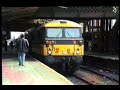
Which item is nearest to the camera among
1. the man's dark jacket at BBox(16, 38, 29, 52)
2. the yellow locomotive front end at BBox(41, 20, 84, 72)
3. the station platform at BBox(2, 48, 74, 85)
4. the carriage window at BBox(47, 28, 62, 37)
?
the station platform at BBox(2, 48, 74, 85)

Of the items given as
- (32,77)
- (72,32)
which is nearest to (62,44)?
(72,32)

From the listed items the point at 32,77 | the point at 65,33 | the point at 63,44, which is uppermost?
the point at 65,33

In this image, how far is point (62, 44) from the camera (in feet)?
74.3

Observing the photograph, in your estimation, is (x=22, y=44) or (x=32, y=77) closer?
(x=32, y=77)

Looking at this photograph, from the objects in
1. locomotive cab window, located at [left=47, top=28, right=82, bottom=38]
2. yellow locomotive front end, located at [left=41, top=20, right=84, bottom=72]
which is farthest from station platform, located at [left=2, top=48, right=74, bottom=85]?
locomotive cab window, located at [left=47, top=28, right=82, bottom=38]

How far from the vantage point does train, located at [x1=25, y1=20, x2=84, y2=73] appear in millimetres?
22609

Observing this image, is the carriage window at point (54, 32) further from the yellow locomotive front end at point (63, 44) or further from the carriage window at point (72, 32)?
the carriage window at point (72, 32)

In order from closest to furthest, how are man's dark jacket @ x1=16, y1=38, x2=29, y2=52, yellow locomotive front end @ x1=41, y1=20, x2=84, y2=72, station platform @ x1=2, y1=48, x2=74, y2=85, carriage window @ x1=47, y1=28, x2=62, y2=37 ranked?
station platform @ x1=2, y1=48, x2=74, y2=85 → man's dark jacket @ x1=16, y1=38, x2=29, y2=52 → yellow locomotive front end @ x1=41, y1=20, x2=84, y2=72 → carriage window @ x1=47, y1=28, x2=62, y2=37

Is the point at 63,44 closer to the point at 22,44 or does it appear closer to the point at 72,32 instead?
the point at 72,32

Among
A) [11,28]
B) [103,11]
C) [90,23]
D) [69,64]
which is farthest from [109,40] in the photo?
[69,64]

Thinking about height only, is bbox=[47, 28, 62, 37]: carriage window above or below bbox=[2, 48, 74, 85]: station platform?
above

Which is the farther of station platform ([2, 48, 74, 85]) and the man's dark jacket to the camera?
the man's dark jacket

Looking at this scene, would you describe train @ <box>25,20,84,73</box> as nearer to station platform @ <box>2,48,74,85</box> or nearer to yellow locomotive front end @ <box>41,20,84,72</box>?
yellow locomotive front end @ <box>41,20,84,72</box>
